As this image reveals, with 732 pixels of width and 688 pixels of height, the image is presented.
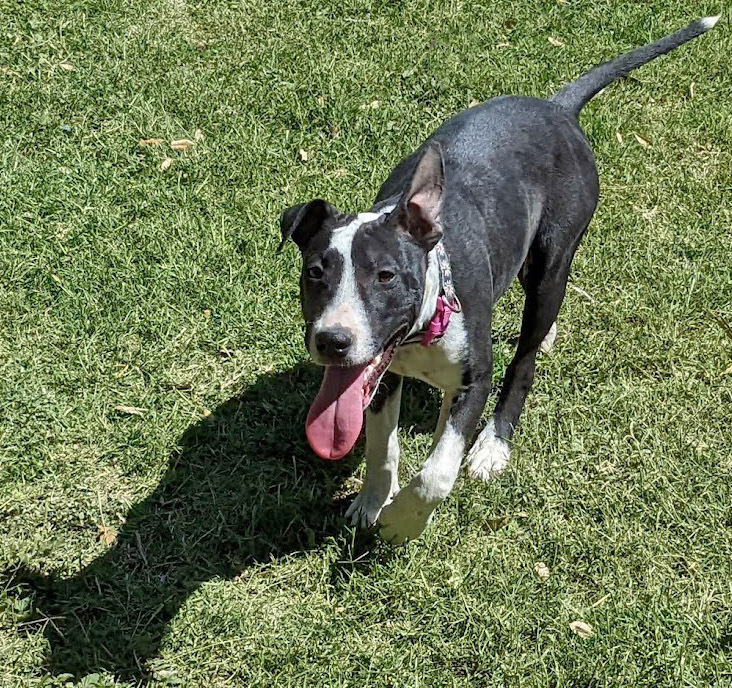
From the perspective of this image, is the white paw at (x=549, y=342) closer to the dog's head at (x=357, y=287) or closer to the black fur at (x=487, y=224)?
the black fur at (x=487, y=224)

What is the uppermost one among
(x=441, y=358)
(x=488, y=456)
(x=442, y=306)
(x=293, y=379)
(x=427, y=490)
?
(x=442, y=306)

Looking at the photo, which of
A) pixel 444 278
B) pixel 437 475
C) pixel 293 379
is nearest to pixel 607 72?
pixel 444 278

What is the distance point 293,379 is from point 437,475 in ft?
4.75

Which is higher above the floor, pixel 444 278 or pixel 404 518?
pixel 444 278

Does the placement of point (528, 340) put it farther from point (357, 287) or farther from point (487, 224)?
point (357, 287)

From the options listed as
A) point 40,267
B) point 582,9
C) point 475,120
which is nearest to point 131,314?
point 40,267

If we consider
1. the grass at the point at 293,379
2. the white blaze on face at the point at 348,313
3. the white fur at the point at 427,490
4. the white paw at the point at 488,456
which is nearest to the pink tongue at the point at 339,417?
the white blaze on face at the point at 348,313

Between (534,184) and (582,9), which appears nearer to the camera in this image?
(534,184)

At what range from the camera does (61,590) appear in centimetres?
419

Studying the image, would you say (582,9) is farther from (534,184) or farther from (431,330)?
(431,330)

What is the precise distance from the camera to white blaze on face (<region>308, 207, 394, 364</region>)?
350 centimetres

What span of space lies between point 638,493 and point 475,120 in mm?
A: 1921

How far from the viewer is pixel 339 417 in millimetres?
3680

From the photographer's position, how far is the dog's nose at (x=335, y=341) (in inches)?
136
